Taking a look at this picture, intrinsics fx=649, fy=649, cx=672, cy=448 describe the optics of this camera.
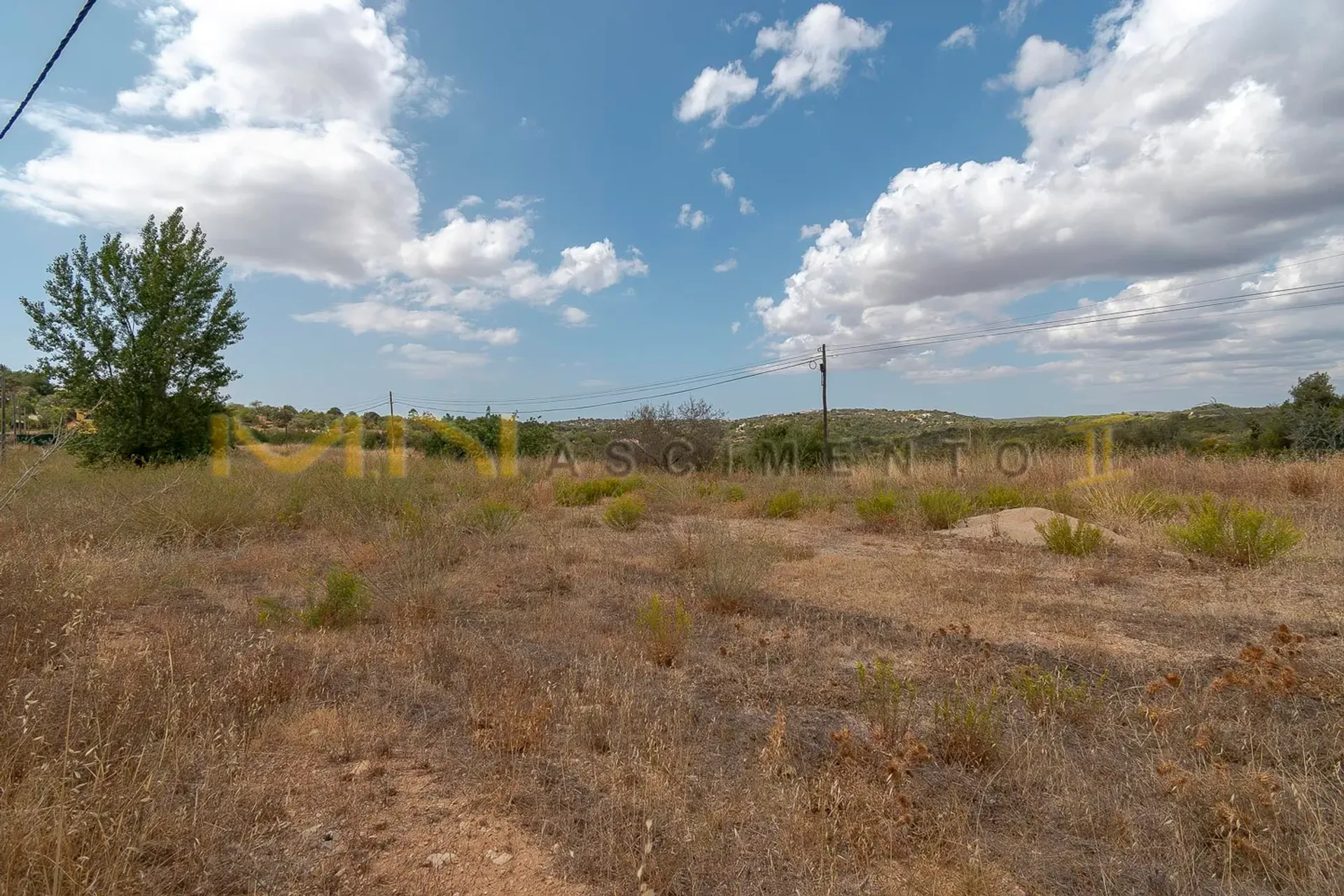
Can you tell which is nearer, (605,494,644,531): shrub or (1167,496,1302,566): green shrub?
(1167,496,1302,566): green shrub

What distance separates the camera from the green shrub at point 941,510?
35.1 feet

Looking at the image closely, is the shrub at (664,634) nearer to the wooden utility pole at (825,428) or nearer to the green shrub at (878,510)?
the green shrub at (878,510)

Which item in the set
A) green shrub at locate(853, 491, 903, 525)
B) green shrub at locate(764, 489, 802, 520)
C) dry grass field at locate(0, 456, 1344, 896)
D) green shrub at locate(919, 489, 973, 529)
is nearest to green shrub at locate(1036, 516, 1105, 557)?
dry grass field at locate(0, 456, 1344, 896)

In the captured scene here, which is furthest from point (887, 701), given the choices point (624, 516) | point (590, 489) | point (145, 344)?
point (145, 344)

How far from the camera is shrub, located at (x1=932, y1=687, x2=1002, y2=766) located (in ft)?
9.77

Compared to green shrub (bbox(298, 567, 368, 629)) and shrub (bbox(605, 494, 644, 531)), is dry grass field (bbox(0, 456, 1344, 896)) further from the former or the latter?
shrub (bbox(605, 494, 644, 531))

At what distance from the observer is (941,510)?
422 inches

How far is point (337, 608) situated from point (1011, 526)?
942 centimetres

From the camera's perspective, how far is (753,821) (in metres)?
2.48

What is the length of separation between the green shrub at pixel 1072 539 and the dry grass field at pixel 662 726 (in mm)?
842

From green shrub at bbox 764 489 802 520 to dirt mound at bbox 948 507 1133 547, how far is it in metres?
2.82

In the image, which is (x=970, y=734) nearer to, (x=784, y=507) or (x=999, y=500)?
(x=784, y=507)

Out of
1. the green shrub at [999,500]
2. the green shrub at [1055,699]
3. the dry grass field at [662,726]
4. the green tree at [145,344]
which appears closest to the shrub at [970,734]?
the dry grass field at [662,726]

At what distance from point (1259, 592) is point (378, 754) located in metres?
7.53
